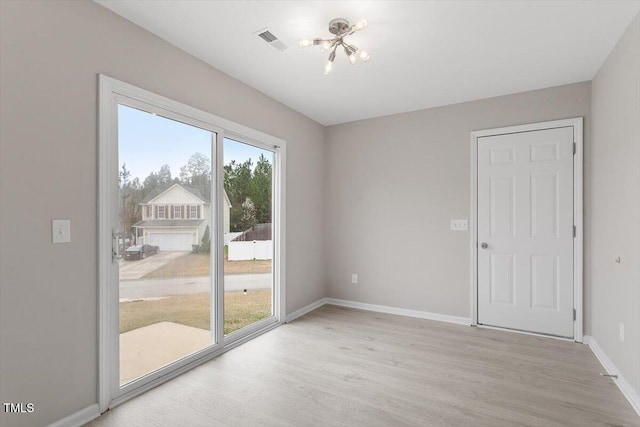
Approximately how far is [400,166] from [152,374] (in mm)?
3512

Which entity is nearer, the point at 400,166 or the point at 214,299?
the point at 214,299

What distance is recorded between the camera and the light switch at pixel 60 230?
6.01 feet

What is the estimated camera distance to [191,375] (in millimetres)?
2533

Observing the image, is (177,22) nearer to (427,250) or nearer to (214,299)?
(214,299)

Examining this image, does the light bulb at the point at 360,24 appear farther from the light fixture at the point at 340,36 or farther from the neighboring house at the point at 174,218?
the neighboring house at the point at 174,218

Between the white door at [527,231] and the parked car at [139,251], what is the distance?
3456mm

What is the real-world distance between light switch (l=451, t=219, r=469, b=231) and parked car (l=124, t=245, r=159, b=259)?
10.6 feet

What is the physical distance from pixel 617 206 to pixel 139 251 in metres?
3.73

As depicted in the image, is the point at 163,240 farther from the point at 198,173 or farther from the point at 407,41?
the point at 407,41

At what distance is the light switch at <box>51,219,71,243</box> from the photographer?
1832mm

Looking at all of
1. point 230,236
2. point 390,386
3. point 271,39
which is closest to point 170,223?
point 230,236

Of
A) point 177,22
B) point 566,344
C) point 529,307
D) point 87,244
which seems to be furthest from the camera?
point 529,307

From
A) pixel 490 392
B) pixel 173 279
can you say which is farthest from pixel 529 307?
pixel 173 279

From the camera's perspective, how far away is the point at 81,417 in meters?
1.92
